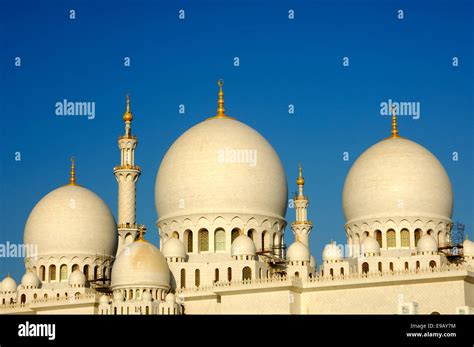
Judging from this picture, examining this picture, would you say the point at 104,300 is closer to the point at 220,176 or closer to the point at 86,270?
the point at 86,270

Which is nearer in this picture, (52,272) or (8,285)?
(52,272)

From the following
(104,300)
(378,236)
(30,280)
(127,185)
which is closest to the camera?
(104,300)

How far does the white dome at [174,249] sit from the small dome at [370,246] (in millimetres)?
9837

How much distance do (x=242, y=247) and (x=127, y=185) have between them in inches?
383

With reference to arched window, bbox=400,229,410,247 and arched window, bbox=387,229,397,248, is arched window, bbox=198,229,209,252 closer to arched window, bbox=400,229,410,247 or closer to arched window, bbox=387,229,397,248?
arched window, bbox=387,229,397,248

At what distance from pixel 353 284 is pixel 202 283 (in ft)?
28.7

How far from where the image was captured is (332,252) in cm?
5703

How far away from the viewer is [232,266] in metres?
57.5

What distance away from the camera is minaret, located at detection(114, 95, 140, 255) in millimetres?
62750

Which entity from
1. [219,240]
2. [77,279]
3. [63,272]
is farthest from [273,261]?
[63,272]
